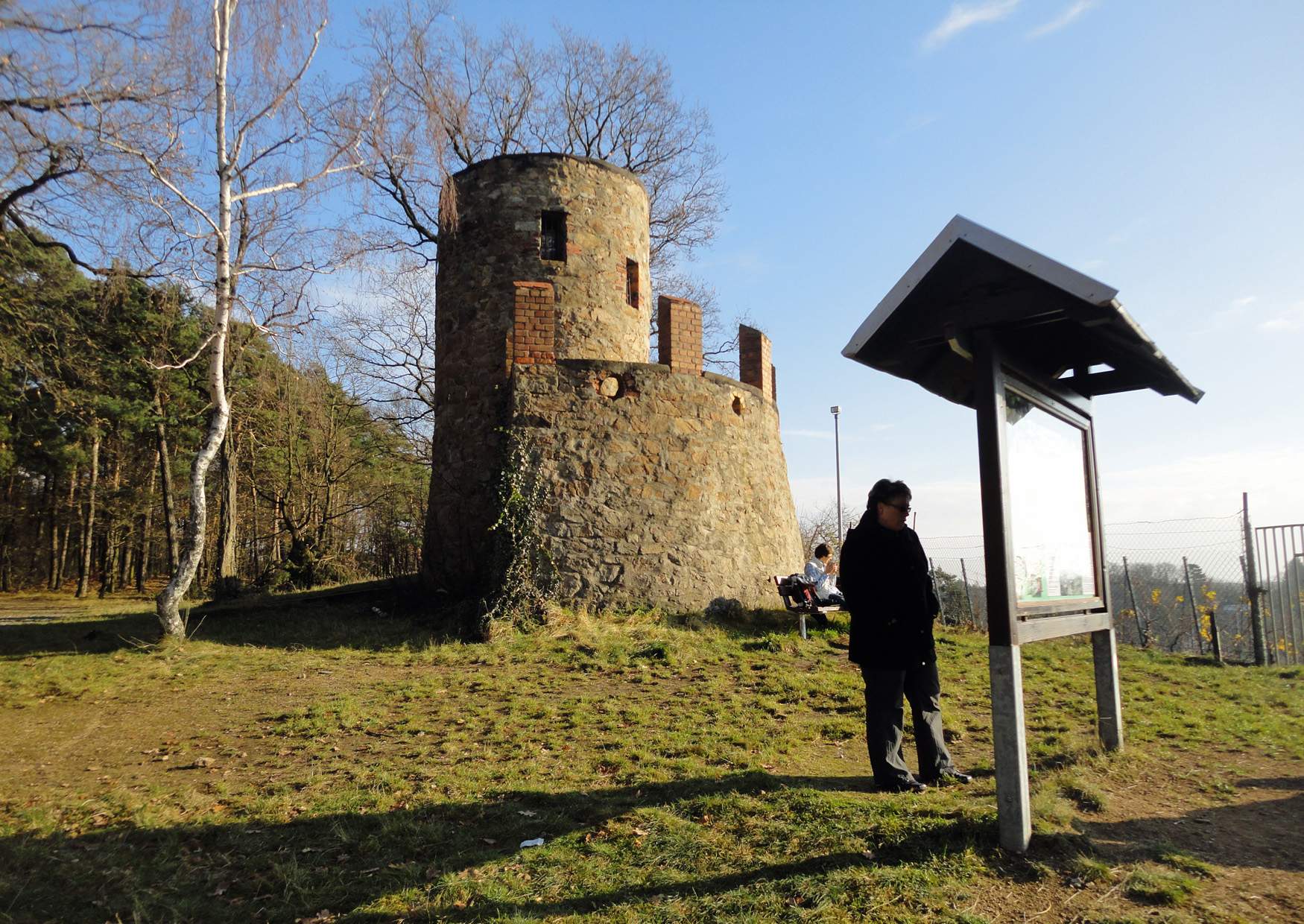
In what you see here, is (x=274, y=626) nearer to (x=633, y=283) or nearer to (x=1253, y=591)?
(x=633, y=283)

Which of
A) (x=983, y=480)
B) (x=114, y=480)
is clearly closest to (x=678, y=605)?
(x=983, y=480)

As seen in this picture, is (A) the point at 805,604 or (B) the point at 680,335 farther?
(B) the point at 680,335

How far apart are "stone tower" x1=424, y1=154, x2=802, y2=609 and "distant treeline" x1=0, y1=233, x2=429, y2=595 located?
3.71 m

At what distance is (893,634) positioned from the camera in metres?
4.57

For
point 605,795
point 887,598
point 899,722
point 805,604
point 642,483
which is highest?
point 642,483

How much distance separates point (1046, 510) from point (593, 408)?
23.0 ft

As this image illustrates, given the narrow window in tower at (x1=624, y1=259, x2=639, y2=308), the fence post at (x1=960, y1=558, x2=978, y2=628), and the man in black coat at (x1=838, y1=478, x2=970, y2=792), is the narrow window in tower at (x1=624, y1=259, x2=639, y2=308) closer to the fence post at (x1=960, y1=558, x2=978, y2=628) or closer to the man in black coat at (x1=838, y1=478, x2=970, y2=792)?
the fence post at (x1=960, y1=558, x2=978, y2=628)

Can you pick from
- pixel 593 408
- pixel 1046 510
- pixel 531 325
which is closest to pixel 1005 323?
pixel 1046 510

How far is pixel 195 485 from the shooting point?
1007 centimetres

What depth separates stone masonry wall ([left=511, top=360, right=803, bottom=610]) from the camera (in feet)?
34.0

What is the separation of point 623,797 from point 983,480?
8.92 feet

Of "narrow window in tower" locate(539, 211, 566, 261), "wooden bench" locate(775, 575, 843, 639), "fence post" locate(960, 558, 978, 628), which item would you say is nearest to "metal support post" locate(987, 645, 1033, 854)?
"wooden bench" locate(775, 575, 843, 639)

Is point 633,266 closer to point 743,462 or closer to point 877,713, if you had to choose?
point 743,462

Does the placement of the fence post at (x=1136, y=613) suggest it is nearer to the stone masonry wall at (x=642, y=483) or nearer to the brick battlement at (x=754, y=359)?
the stone masonry wall at (x=642, y=483)
